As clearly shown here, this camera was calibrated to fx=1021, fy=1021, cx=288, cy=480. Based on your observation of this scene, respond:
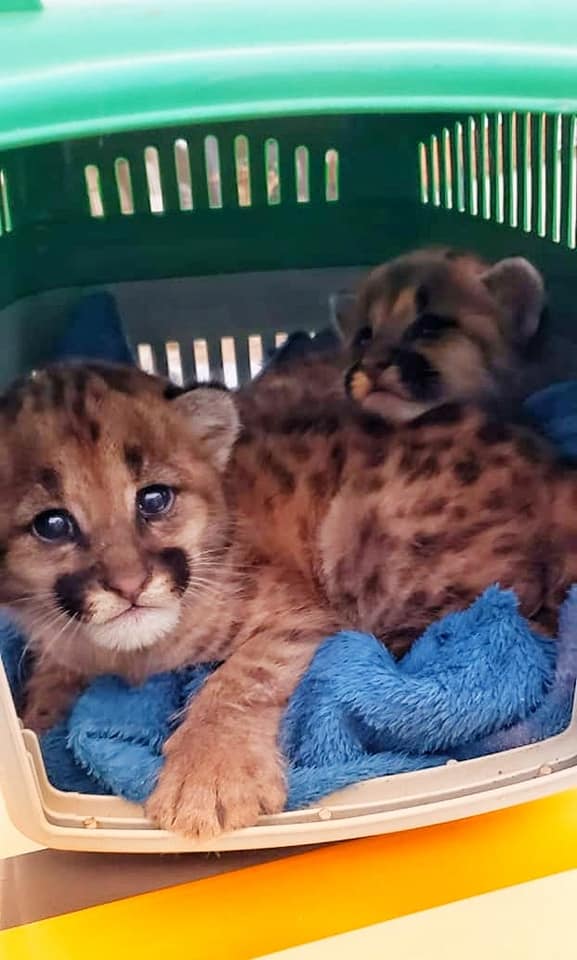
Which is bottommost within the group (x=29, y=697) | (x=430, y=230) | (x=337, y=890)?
(x=337, y=890)

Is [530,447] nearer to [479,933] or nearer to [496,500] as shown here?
[496,500]

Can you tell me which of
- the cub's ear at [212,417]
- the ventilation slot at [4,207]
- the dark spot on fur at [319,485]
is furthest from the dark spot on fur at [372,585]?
the ventilation slot at [4,207]

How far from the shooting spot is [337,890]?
38.5 inches

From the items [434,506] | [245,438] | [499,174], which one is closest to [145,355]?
[245,438]

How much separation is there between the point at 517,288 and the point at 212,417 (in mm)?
362

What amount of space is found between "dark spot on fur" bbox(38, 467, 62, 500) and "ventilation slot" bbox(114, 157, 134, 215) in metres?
0.32

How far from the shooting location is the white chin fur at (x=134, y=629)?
941 millimetres

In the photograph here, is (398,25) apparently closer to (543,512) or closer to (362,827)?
(543,512)

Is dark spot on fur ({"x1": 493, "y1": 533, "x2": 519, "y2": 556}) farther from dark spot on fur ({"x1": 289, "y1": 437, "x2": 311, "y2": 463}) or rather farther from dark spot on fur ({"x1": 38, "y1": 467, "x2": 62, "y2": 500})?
dark spot on fur ({"x1": 38, "y1": 467, "x2": 62, "y2": 500})

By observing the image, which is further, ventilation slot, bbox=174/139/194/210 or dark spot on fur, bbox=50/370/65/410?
ventilation slot, bbox=174/139/194/210

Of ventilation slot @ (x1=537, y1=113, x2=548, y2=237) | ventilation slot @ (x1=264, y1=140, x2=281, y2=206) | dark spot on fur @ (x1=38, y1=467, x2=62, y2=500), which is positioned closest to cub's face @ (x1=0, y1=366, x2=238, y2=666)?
dark spot on fur @ (x1=38, y1=467, x2=62, y2=500)

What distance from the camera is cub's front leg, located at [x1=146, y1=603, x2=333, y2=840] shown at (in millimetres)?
909

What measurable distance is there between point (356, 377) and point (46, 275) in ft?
1.15

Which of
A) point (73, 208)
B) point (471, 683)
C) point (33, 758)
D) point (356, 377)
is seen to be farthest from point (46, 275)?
point (471, 683)
